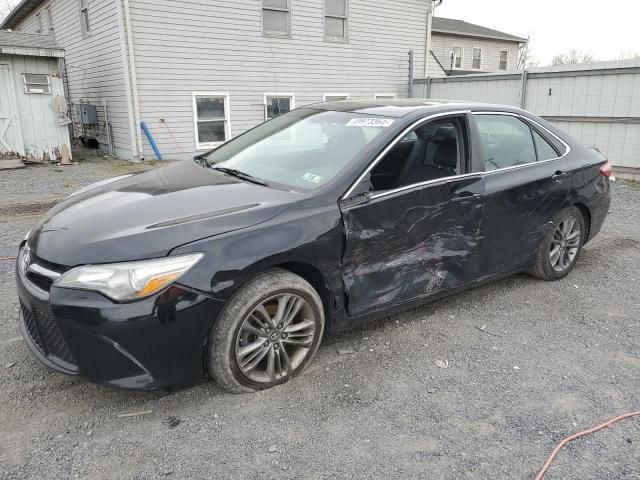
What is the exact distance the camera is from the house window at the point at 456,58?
988 inches

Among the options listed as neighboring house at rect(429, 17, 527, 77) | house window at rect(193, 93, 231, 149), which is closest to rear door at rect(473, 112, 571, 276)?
house window at rect(193, 93, 231, 149)

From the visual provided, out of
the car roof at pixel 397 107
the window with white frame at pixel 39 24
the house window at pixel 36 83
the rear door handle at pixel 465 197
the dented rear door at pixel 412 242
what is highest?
the window with white frame at pixel 39 24

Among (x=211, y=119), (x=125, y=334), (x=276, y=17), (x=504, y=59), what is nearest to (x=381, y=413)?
(x=125, y=334)

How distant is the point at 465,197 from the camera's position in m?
3.51

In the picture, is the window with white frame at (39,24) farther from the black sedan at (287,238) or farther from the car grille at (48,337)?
the car grille at (48,337)

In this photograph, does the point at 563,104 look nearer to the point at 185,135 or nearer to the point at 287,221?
the point at 185,135

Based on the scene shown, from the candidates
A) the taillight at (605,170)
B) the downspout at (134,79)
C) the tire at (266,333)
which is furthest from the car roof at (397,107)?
the downspout at (134,79)

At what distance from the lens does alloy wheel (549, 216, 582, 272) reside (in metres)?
4.37

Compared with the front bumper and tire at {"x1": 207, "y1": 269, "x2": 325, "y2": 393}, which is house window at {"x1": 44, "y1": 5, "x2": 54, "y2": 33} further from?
tire at {"x1": 207, "y1": 269, "x2": 325, "y2": 393}

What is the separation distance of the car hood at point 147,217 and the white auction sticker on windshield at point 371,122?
0.85m

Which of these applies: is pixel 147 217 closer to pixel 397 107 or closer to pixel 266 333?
pixel 266 333

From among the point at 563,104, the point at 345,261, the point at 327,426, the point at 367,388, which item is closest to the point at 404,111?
the point at 345,261

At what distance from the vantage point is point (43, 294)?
244cm

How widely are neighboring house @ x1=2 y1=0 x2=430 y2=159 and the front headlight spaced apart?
9.58 metres
